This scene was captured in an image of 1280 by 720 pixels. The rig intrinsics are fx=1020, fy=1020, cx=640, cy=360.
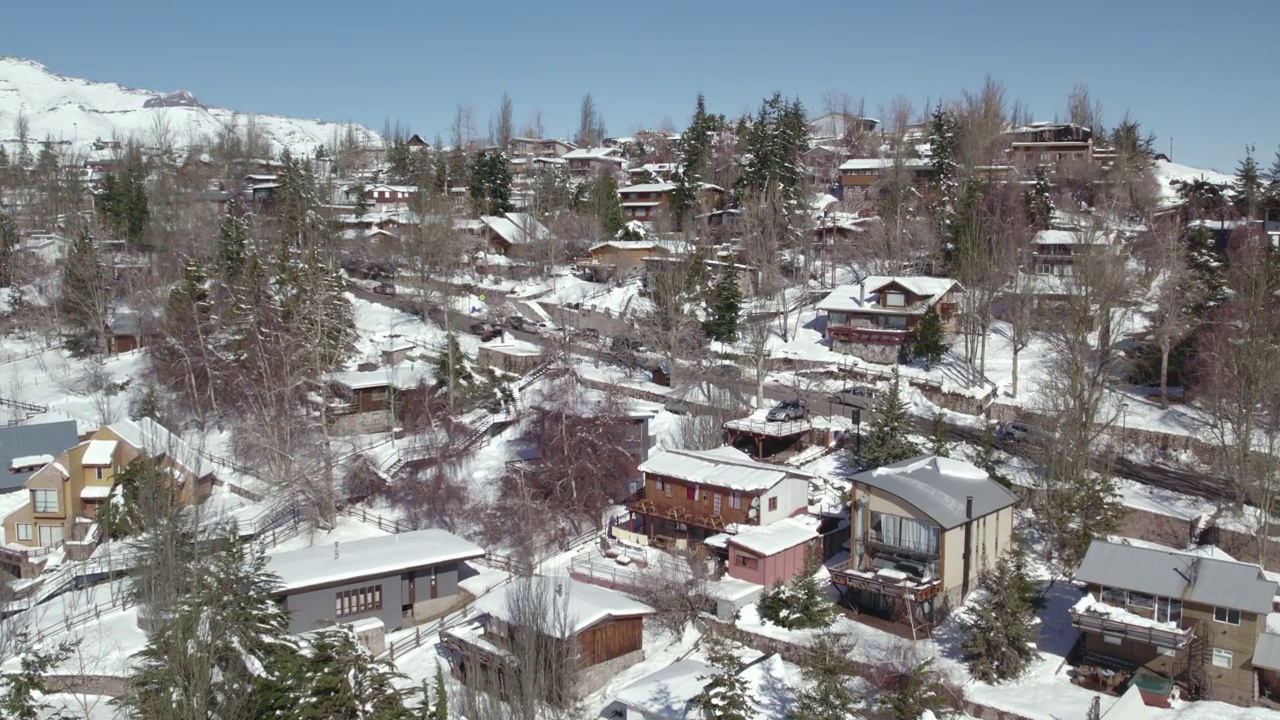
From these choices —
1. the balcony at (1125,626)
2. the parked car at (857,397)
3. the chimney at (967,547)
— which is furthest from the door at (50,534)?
the balcony at (1125,626)

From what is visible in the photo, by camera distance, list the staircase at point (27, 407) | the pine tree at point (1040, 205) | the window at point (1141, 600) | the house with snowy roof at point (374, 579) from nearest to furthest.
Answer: the window at point (1141, 600), the house with snowy roof at point (374, 579), the staircase at point (27, 407), the pine tree at point (1040, 205)

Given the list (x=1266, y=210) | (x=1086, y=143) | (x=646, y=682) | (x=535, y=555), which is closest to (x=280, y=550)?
(x=535, y=555)

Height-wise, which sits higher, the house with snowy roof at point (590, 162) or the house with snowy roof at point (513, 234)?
the house with snowy roof at point (590, 162)

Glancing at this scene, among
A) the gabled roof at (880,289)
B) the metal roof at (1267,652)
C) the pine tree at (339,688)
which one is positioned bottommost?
the metal roof at (1267,652)

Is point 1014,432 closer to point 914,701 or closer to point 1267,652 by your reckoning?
point 1267,652

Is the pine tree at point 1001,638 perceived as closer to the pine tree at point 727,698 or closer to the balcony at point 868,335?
the pine tree at point 727,698

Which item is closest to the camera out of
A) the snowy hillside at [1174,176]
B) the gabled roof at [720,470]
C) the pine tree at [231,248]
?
the gabled roof at [720,470]

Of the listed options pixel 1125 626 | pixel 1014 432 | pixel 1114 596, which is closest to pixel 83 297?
pixel 1014 432
